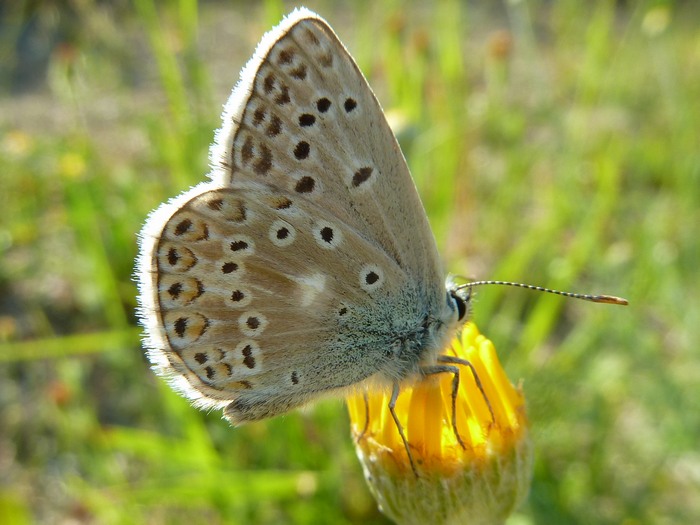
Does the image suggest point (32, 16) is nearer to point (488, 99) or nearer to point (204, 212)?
point (488, 99)

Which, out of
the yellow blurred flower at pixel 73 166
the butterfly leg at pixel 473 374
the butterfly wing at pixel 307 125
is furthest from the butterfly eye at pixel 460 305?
the yellow blurred flower at pixel 73 166

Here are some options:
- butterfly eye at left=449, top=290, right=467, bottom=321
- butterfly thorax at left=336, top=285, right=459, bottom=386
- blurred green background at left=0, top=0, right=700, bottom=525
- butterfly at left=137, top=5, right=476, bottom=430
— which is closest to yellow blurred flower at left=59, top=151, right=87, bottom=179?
blurred green background at left=0, top=0, right=700, bottom=525

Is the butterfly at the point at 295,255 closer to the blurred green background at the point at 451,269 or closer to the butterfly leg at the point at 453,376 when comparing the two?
the butterfly leg at the point at 453,376

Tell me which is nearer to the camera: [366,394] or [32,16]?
[366,394]

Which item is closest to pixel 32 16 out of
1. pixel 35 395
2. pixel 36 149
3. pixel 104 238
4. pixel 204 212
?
pixel 36 149

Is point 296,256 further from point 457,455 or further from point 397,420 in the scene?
point 457,455

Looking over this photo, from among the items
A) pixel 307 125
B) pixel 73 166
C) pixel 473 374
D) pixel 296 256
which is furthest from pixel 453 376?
pixel 73 166

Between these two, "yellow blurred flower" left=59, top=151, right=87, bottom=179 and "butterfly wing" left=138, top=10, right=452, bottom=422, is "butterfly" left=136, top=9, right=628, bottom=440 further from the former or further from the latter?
"yellow blurred flower" left=59, top=151, right=87, bottom=179
